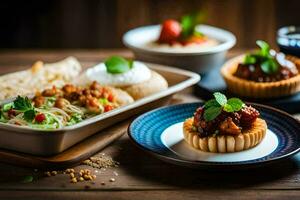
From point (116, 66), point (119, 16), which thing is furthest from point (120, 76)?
point (119, 16)

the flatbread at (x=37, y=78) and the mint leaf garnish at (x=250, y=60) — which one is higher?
the mint leaf garnish at (x=250, y=60)

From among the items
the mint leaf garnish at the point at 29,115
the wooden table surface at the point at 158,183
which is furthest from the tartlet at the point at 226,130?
the mint leaf garnish at the point at 29,115

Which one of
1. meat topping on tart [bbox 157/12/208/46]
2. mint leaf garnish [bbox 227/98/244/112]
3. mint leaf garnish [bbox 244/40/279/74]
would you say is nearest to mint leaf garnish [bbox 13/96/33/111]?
mint leaf garnish [bbox 227/98/244/112]

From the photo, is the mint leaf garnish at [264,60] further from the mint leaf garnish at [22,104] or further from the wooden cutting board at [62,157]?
the mint leaf garnish at [22,104]

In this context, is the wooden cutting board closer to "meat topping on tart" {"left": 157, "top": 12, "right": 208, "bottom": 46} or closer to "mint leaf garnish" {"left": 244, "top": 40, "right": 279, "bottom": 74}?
"mint leaf garnish" {"left": 244, "top": 40, "right": 279, "bottom": 74}

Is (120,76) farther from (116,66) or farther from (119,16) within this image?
(119,16)

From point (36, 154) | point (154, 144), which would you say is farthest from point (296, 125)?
point (36, 154)
